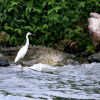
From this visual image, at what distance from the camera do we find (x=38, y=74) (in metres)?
12.0

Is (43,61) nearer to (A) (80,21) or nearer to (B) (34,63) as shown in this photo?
(B) (34,63)

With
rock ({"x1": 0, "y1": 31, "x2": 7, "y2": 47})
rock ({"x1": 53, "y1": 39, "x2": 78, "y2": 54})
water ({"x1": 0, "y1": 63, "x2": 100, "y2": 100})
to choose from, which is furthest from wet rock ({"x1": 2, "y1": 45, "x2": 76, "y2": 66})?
water ({"x1": 0, "y1": 63, "x2": 100, "y2": 100})

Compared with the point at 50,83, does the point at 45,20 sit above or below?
above

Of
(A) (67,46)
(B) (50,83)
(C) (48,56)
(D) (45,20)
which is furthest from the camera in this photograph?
(D) (45,20)

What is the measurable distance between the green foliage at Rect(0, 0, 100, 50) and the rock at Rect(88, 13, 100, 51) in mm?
780

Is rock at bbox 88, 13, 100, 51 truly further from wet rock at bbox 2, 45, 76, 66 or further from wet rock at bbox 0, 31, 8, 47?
wet rock at bbox 0, 31, 8, 47

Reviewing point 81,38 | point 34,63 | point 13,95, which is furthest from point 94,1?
point 13,95

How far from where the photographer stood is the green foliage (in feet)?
Answer: 54.3

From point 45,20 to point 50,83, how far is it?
6735mm

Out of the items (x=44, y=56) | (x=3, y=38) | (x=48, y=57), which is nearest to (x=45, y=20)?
(x=3, y=38)

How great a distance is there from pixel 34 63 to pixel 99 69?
8.59ft

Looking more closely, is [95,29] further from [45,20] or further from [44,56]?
[45,20]

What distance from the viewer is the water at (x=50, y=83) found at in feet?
29.2

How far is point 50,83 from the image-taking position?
10.4 meters
